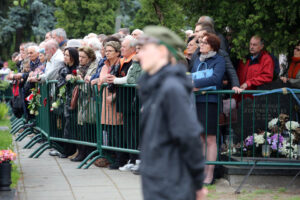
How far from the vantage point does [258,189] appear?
7793 mm

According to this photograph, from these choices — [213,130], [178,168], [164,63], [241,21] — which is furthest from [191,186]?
[241,21]

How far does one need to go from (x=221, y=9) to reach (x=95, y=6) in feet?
71.6

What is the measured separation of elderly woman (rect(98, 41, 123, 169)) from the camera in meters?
9.11

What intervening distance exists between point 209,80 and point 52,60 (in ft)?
15.4

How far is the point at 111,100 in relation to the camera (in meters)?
9.12

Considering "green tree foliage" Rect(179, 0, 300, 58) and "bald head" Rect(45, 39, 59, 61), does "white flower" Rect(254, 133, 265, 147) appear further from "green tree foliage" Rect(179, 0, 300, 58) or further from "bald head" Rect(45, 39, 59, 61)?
"bald head" Rect(45, 39, 59, 61)

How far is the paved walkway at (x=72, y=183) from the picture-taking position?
24.1ft

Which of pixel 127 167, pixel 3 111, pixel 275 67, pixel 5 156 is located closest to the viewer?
pixel 5 156

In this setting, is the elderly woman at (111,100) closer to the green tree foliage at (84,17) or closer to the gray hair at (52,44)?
the gray hair at (52,44)

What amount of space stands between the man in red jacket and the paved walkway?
6.93ft

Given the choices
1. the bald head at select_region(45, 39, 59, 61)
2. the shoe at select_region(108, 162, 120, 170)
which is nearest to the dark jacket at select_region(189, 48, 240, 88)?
the shoe at select_region(108, 162, 120, 170)

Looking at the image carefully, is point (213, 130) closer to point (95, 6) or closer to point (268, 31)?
point (268, 31)

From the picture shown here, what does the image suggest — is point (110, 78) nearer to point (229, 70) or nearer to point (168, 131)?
point (229, 70)

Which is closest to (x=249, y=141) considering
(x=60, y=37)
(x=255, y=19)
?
(x=255, y=19)
